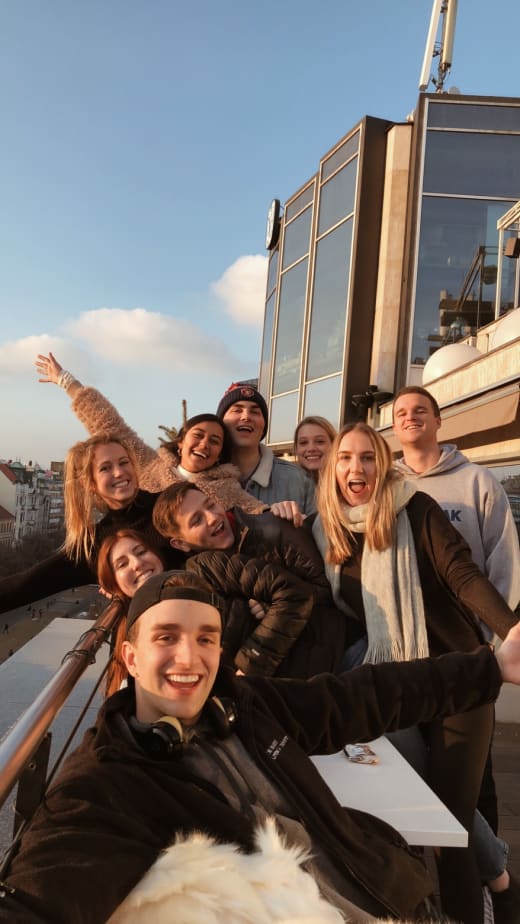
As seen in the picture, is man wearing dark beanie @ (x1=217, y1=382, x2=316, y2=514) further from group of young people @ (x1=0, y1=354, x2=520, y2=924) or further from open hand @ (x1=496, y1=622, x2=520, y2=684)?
open hand @ (x1=496, y1=622, x2=520, y2=684)

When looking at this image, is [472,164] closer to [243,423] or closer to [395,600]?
[243,423]

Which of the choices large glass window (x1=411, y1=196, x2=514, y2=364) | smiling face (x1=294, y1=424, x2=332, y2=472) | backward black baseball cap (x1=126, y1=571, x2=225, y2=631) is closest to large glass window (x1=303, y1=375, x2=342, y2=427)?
large glass window (x1=411, y1=196, x2=514, y2=364)

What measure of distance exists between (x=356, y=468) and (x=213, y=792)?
1.53 metres

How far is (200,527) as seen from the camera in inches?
102

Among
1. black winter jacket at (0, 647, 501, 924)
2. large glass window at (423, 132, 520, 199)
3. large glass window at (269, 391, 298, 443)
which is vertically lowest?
black winter jacket at (0, 647, 501, 924)

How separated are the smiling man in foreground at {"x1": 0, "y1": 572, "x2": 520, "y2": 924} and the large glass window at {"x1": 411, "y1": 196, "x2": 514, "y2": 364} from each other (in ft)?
37.0

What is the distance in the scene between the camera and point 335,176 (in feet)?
48.4

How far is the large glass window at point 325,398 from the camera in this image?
45.5 feet

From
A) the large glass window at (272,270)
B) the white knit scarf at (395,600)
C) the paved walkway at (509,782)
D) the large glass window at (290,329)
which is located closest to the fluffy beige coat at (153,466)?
the white knit scarf at (395,600)

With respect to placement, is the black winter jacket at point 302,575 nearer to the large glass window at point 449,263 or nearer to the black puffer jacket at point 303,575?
the black puffer jacket at point 303,575

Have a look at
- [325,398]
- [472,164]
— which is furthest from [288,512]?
[325,398]

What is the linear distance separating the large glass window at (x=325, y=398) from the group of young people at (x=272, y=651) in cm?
995

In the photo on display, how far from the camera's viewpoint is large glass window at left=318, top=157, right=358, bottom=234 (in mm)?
13828

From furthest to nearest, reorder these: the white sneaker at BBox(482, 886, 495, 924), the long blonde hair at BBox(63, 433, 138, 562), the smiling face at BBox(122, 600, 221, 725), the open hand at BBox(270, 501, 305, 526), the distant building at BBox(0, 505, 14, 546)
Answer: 1. the distant building at BBox(0, 505, 14, 546)
2. the long blonde hair at BBox(63, 433, 138, 562)
3. the open hand at BBox(270, 501, 305, 526)
4. the white sneaker at BBox(482, 886, 495, 924)
5. the smiling face at BBox(122, 600, 221, 725)
